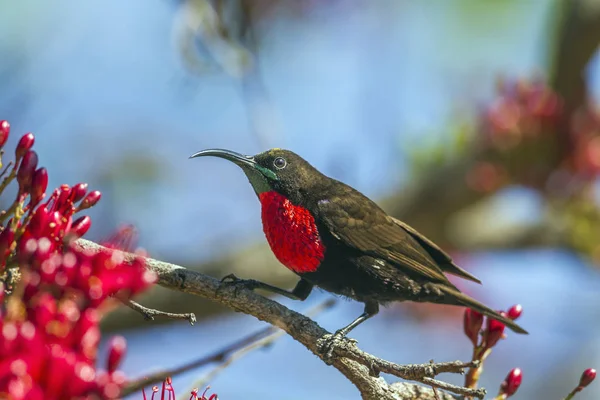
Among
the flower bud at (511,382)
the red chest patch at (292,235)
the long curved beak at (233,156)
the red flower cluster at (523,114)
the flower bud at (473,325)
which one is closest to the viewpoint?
the flower bud at (511,382)

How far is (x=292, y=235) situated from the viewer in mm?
2863

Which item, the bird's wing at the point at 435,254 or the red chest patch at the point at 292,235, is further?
the bird's wing at the point at 435,254

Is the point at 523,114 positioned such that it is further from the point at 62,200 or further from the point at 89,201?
the point at 62,200

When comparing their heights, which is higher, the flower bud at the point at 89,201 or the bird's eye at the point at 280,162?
the bird's eye at the point at 280,162

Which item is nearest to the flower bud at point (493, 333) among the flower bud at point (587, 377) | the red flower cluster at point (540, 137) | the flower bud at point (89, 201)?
the flower bud at point (587, 377)

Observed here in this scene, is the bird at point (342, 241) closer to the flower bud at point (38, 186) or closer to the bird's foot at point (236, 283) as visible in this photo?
the bird's foot at point (236, 283)

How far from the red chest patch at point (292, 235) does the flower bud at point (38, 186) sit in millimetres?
989

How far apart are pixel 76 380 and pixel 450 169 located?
4.54 m

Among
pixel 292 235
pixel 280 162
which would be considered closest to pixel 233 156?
pixel 280 162

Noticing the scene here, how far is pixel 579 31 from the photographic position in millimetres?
5676

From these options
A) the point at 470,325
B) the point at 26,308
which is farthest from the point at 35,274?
the point at 470,325

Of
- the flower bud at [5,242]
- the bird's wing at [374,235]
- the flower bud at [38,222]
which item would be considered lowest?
the flower bud at [5,242]

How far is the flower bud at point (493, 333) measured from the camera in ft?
8.32

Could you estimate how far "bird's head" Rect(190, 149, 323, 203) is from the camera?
3.01 meters
